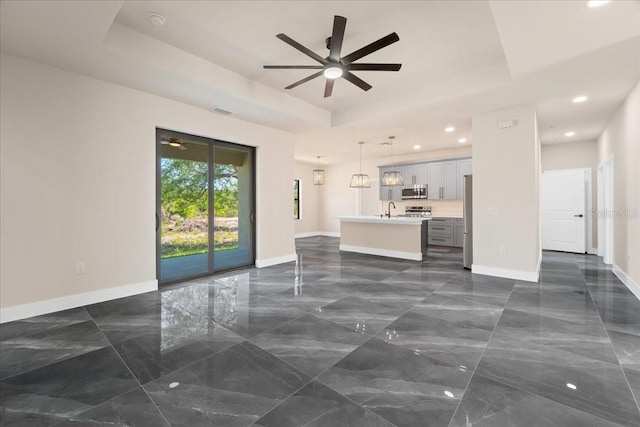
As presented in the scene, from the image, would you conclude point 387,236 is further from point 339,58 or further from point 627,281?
point 339,58

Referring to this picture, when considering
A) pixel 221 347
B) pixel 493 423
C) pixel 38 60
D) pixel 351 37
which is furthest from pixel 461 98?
pixel 38 60

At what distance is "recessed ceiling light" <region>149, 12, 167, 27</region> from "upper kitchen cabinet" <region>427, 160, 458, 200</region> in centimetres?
746

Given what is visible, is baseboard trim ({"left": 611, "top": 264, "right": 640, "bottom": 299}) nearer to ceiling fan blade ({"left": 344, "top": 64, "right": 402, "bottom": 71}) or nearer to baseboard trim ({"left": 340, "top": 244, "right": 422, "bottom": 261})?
baseboard trim ({"left": 340, "top": 244, "right": 422, "bottom": 261})

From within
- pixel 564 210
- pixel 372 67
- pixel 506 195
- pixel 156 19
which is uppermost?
pixel 156 19

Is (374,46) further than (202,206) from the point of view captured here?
No

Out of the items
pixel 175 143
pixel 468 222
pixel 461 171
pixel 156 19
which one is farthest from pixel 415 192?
pixel 156 19

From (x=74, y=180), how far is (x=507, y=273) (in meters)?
6.41

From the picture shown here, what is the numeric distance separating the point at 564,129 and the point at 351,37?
5455 millimetres

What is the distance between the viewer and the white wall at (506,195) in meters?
4.46

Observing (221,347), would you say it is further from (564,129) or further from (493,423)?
(564,129)

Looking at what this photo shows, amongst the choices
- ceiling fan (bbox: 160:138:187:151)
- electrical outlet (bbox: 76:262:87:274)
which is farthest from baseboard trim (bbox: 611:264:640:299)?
electrical outlet (bbox: 76:262:87:274)

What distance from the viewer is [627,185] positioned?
4.14 meters

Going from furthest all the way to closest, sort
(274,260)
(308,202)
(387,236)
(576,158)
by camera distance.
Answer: (308,202) → (576,158) → (387,236) → (274,260)

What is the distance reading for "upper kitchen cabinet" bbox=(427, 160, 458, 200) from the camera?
8055 mm
